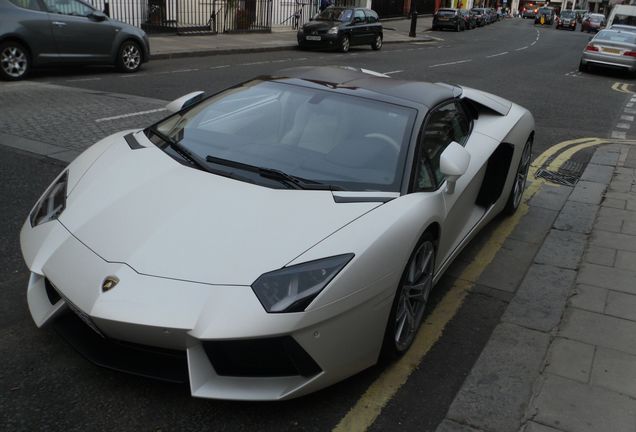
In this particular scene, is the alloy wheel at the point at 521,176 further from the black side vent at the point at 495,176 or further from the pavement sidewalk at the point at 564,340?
the black side vent at the point at 495,176

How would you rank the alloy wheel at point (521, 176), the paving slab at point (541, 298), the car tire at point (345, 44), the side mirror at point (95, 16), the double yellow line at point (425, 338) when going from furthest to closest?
the car tire at point (345, 44), the side mirror at point (95, 16), the alloy wheel at point (521, 176), the paving slab at point (541, 298), the double yellow line at point (425, 338)

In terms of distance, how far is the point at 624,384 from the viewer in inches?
124

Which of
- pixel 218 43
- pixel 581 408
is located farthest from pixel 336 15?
pixel 581 408

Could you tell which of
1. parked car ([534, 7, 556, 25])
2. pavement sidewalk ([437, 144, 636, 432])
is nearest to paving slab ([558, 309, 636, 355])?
pavement sidewalk ([437, 144, 636, 432])

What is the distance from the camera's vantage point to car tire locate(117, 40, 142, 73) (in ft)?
41.6

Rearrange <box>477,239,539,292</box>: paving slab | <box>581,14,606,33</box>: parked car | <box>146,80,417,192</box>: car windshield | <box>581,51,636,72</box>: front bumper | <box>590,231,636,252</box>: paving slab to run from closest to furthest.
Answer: <box>146,80,417,192</box>: car windshield
<box>477,239,539,292</box>: paving slab
<box>590,231,636,252</box>: paving slab
<box>581,51,636,72</box>: front bumper
<box>581,14,606,33</box>: parked car

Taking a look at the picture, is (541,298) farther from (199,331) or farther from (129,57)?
(129,57)

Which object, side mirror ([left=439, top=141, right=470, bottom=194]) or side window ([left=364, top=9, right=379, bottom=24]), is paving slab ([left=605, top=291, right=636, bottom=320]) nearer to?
side mirror ([left=439, top=141, right=470, bottom=194])

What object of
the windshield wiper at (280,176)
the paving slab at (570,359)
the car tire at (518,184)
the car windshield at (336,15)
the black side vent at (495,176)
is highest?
the car windshield at (336,15)

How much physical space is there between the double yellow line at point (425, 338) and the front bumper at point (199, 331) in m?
0.21

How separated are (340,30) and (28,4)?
12341 millimetres

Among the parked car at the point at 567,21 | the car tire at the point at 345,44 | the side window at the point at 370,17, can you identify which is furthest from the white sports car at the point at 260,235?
the parked car at the point at 567,21

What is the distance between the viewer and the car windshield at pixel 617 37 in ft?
63.1

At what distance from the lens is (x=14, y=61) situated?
10.8 m
